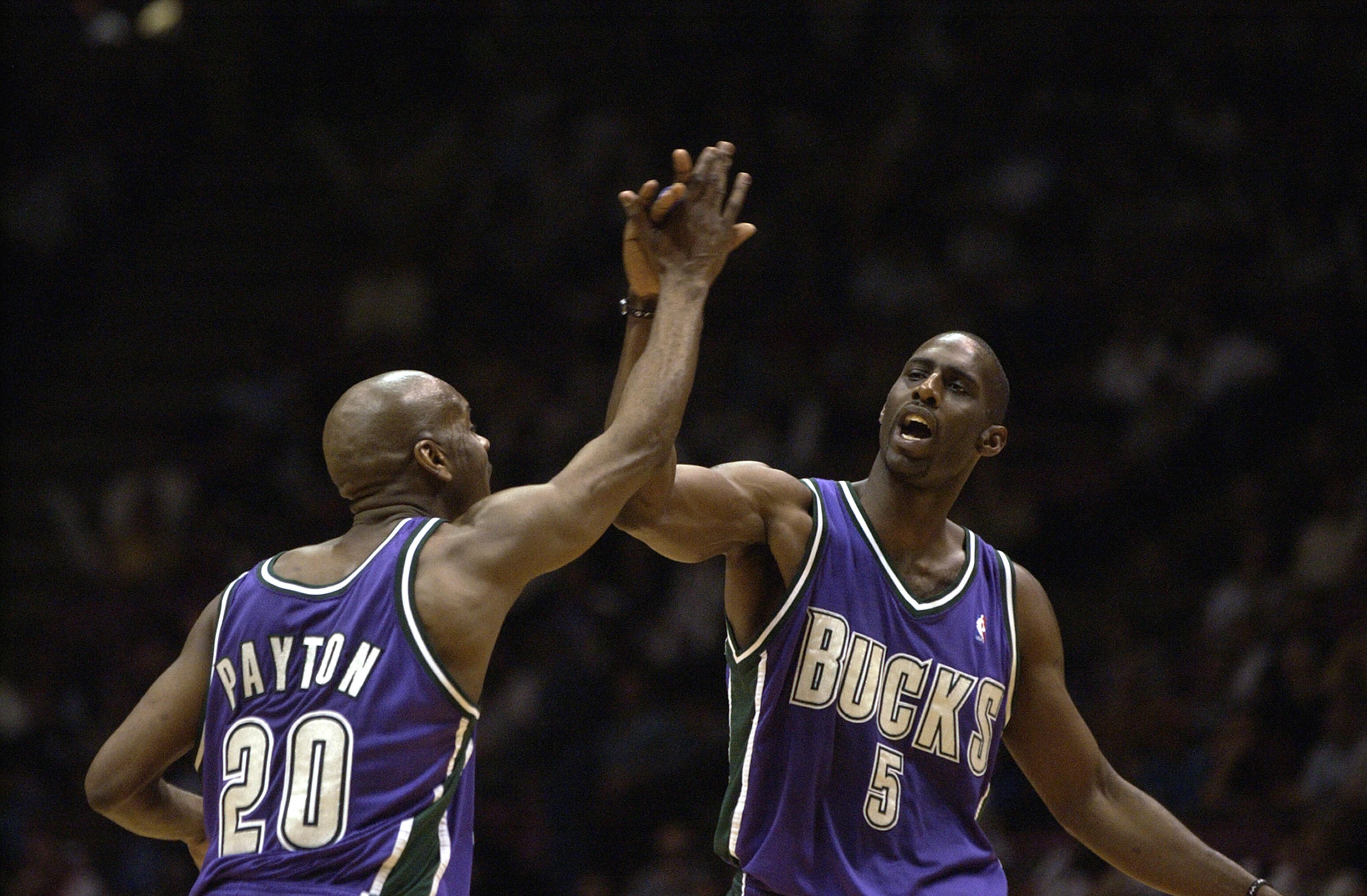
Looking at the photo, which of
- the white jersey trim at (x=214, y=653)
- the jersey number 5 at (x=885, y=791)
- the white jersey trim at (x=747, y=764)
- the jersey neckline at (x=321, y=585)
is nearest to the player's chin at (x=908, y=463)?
the white jersey trim at (x=747, y=764)

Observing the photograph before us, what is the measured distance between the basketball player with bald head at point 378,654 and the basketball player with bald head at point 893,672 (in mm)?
373

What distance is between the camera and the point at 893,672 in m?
4.45

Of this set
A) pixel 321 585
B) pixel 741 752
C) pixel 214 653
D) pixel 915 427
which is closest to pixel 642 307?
pixel 915 427

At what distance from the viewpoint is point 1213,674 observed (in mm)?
9133

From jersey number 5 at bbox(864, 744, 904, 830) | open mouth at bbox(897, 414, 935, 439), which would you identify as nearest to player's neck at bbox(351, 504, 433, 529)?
jersey number 5 at bbox(864, 744, 904, 830)

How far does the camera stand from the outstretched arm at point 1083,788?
15.6 feet

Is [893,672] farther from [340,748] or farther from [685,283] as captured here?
[340,748]

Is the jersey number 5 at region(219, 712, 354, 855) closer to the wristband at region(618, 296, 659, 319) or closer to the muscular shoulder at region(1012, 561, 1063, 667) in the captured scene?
the wristband at region(618, 296, 659, 319)

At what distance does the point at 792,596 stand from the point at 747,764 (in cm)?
45

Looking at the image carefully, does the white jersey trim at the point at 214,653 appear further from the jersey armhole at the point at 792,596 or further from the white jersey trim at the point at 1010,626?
the white jersey trim at the point at 1010,626

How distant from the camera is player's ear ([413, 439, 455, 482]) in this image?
3900 millimetres

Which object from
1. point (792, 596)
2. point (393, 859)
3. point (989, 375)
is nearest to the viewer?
→ point (393, 859)

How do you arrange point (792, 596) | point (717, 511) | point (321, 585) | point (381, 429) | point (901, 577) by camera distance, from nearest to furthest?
point (321, 585) < point (381, 429) < point (717, 511) < point (792, 596) < point (901, 577)

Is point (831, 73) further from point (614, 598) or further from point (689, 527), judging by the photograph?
point (689, 527)
